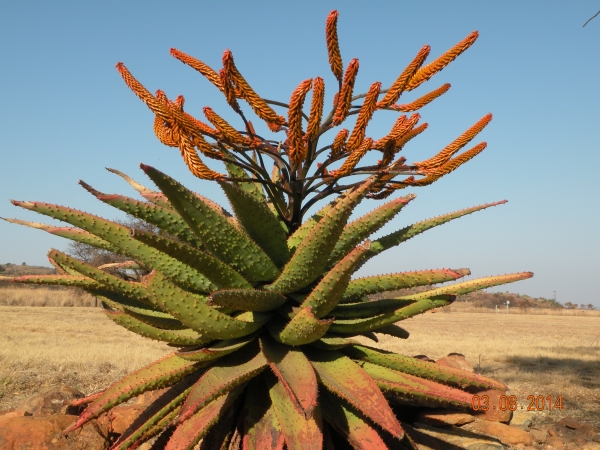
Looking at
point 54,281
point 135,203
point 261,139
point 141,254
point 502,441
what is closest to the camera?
point 135,203

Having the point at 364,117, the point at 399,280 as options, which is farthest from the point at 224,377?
the point at 364,117

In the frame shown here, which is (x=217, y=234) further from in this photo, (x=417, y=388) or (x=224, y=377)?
(x=417, y=388)

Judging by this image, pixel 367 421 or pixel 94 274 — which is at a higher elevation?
pixel 94 274

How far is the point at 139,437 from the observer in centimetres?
279

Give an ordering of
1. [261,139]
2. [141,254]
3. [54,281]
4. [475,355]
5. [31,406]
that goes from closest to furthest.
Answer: [141,254], [54,281], [261,139], [31,406], [475,355]

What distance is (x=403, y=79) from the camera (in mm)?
3172

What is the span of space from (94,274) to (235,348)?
812mm

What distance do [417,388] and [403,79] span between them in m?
1.69

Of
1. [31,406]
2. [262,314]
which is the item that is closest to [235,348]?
[262,314]

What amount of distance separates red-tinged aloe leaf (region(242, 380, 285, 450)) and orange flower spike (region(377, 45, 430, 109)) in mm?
1696

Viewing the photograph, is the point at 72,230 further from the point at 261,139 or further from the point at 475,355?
the point at 475,355

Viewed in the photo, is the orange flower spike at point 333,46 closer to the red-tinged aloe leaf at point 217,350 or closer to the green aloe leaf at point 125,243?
the green aloe leaf at point 125,243

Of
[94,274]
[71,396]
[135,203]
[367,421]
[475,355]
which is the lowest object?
[475,355]
